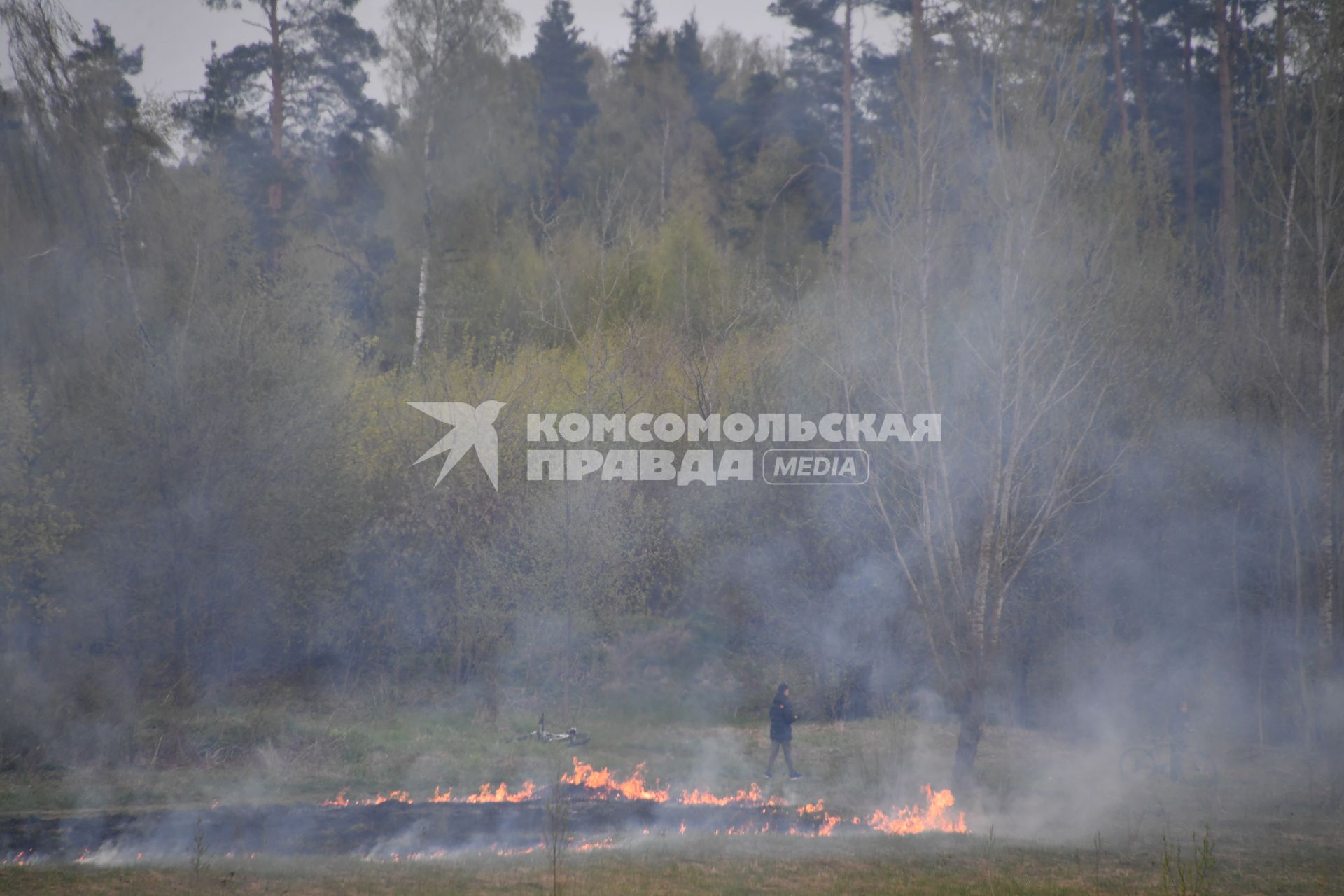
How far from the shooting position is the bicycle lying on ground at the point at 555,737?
17.3 metres

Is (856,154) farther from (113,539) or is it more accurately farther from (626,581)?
(113,539)

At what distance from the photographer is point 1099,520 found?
1972 cm

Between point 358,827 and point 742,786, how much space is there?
6.03 metres

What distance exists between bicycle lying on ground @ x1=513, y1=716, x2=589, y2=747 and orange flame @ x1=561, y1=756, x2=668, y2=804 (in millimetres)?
1256

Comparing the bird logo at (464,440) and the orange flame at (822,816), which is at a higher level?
the bird logo at (464,440)

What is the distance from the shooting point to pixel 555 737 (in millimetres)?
17422

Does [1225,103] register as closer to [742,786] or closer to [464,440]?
[464,440]

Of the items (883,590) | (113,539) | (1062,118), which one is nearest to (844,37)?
(1062,118)

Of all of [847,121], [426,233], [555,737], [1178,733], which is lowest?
[555,737]

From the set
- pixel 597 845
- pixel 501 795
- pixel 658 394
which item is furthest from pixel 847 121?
pixel 597 845

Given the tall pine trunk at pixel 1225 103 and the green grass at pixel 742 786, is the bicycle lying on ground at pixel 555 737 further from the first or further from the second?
the tall pine trunk at pixel 1225 103

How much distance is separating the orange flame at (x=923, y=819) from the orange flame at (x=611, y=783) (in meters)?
3.29

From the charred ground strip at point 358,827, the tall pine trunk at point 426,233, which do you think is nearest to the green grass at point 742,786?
the charred ground strip at point 358,827

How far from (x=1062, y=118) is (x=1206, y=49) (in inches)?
801
